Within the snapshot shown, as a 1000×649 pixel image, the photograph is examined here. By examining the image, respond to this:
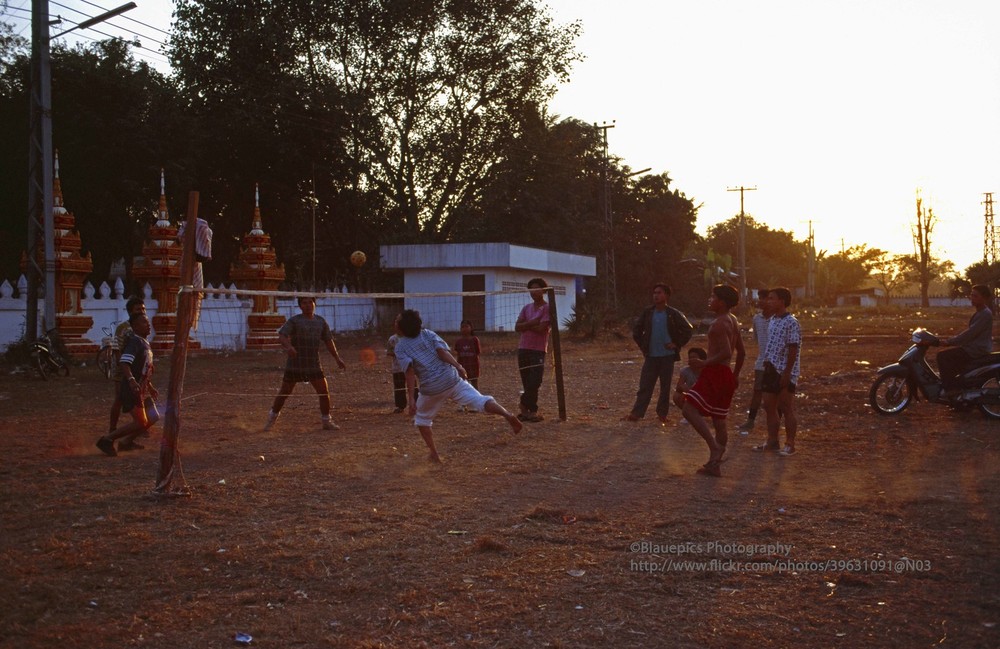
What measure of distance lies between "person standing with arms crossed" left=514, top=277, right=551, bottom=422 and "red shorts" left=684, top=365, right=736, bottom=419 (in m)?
3.67

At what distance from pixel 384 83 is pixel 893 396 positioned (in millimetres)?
28970

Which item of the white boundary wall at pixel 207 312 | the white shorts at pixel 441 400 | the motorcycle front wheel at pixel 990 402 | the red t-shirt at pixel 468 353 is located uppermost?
the white boundary wall at pixel 207 312

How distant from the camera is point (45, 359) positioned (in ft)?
61.5

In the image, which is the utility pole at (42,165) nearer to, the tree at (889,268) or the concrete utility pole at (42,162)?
the concrete utility pole at (42,162)

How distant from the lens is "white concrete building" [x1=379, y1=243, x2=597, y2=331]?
1458 inches

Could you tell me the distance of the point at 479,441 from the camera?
10672 mm

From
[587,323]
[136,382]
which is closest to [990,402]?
[136,382]

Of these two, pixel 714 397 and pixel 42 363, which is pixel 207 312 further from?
pixel 714 397

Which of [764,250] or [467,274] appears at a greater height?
[764,250]

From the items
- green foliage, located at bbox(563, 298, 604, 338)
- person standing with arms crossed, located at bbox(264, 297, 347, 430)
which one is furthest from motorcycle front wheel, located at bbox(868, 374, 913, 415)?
green foliage, located at bbox(563, 298, 604, 338)

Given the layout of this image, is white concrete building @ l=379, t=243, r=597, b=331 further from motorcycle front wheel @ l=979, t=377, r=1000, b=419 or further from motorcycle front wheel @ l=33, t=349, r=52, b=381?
motorcycle front wheel @ l=979, t=377, r=1000, b=419

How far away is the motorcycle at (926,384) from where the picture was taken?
12.2m

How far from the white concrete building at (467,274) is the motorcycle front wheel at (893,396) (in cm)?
2394

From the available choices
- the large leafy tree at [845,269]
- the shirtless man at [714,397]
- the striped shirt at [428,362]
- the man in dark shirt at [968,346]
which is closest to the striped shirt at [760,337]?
the shirtless man at [714,397]
